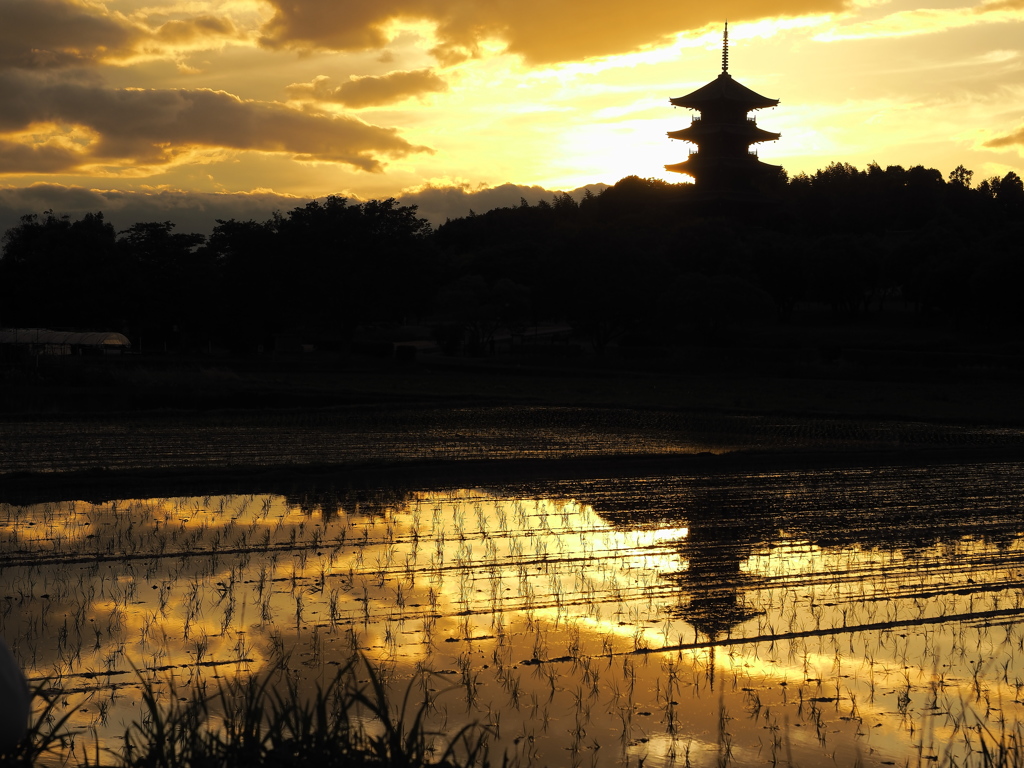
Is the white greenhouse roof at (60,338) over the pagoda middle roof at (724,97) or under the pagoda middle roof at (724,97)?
under

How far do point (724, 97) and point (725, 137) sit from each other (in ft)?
8.87

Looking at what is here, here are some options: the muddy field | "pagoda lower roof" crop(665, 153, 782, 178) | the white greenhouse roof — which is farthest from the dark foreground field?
"pagoda lower roof" crop(665, 153, 782, 178)

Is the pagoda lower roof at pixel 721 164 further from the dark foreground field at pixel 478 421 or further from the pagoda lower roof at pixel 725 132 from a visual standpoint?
the dark foreground field at pixel 478 421

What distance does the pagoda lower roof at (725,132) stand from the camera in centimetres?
7106

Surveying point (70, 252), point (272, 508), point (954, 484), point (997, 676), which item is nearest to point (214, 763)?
point (997, 676)

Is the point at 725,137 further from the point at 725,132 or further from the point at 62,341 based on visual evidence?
the point at 62,341

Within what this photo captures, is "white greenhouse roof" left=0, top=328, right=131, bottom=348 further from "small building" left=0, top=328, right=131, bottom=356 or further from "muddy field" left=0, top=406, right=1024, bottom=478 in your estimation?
"muddy field" left=0, top=406, right=1024, bottom=478

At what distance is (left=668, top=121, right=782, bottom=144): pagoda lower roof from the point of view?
233 ft

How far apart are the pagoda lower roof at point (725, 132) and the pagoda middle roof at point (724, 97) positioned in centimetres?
135

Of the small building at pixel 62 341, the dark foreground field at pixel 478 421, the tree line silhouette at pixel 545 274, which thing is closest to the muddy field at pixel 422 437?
the dark foreground field at pixel 478 421

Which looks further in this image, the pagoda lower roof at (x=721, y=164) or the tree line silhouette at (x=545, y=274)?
the pagoda lower roof at (x=721, y=164)

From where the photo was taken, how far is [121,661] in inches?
259

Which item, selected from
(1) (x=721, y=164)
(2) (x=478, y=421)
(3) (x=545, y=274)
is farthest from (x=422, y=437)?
(1) (x=721, y=164)

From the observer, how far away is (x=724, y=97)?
232 feet
